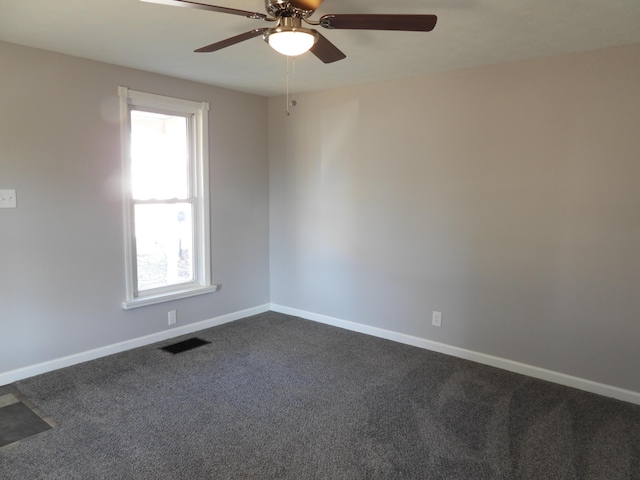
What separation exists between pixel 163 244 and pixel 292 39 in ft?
8.65

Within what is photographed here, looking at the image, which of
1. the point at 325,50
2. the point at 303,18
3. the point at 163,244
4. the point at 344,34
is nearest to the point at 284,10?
the point at 303,18

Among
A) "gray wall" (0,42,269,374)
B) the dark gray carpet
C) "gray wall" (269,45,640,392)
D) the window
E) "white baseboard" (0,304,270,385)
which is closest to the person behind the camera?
the dark gray carpet

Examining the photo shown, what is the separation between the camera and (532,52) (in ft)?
9.64

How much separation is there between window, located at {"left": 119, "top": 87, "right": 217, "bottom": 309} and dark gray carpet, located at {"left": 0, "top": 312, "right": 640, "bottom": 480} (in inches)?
27.4

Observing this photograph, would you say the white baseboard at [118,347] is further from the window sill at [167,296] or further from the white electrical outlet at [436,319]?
the white electrical outlet at [436,319]

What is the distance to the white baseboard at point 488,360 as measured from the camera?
296cm

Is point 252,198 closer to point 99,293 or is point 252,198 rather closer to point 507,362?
point 99,293

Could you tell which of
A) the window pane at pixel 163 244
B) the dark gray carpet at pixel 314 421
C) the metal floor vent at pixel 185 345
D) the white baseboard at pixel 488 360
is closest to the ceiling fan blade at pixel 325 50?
the dark gray carpet at pixel 314 421

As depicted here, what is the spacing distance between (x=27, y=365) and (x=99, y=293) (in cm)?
68

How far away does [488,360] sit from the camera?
347 cm

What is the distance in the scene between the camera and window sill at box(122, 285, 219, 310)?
3.67 m

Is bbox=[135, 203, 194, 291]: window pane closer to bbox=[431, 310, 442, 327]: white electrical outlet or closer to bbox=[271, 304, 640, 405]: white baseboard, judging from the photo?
bbox=[271, 304, 640, 405]: white baseboard

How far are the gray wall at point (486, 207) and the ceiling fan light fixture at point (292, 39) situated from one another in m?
1.92

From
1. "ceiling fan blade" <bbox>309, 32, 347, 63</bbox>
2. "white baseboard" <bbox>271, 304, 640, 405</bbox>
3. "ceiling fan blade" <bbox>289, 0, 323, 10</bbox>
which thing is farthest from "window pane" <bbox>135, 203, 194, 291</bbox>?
"ceiling fan blade" <bbox>289, 0, 323, 10</bbox>
